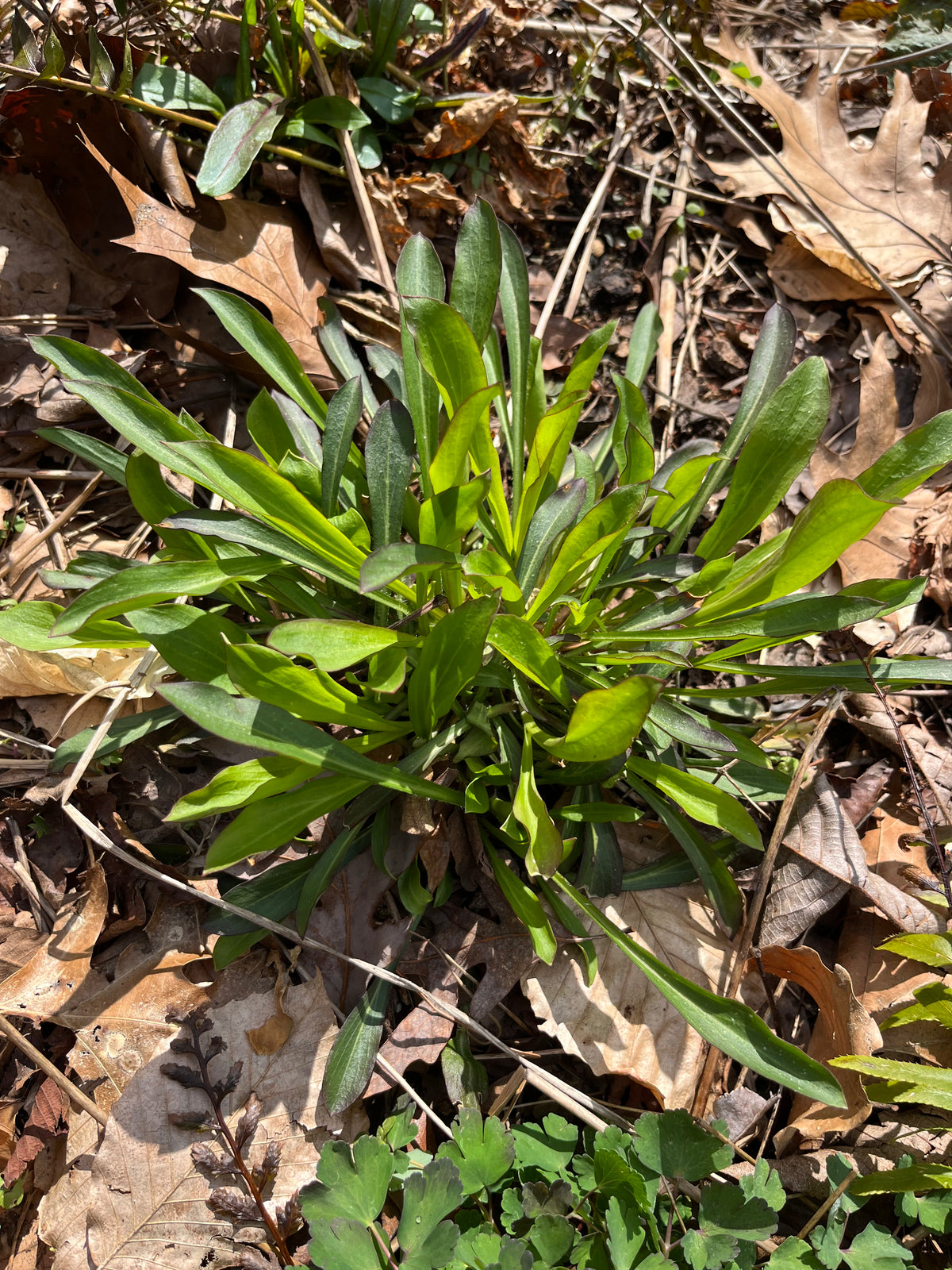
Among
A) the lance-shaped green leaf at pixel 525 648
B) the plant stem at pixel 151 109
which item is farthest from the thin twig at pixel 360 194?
the lance-shaped green leaf at pixel 525 648

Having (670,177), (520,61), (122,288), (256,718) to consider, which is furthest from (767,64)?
(256,718)

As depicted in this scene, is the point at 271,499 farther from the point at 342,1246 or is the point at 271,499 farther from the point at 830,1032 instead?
the point at 830,1032

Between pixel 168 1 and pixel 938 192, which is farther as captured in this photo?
pixel 938 192

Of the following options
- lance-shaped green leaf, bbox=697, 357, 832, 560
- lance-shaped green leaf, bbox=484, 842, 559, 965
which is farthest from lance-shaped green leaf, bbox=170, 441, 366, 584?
lance-shaped green leaf, bbox=697, 357, 832, 560

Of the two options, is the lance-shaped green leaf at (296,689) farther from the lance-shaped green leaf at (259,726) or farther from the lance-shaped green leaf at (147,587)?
the lance-shaped green leaf at (147,587)

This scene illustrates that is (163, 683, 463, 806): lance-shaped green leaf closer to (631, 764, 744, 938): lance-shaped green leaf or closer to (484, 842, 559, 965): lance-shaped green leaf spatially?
(484, 842, 559, 965): lance-shaped green leaf

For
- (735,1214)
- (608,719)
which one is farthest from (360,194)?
(735,1214)

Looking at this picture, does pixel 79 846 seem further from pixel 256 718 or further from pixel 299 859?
pixel 256 718
